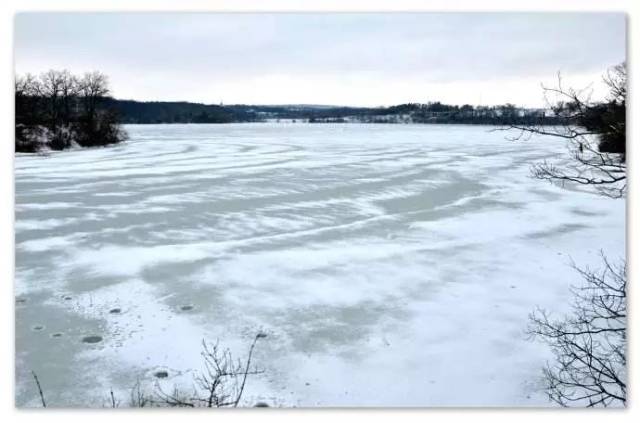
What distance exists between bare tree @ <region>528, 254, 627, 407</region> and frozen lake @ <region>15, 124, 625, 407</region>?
14 centimetres

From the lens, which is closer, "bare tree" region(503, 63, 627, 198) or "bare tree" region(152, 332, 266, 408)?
"bare tree" region(152, 332, 266, 408)

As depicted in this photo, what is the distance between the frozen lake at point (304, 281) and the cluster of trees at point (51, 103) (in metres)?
0.59

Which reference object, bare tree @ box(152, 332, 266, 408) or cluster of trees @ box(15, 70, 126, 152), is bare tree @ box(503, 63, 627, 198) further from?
cluster of trees @ box(15, 70, 126, 152)

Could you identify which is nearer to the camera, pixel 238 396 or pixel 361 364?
pixel 238 396

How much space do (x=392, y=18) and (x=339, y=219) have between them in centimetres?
412

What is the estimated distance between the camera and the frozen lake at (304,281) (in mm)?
3916

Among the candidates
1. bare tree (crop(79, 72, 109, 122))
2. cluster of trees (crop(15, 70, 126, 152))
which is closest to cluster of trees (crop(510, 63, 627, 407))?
cluster of trees (crop(15, 70, 126, 152))

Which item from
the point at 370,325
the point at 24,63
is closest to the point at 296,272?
the point at 370,325

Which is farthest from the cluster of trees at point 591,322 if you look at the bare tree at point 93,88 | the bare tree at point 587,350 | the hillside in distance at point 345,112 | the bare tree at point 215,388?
the bare tree at point 93,88

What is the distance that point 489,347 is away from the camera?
4.31 meters

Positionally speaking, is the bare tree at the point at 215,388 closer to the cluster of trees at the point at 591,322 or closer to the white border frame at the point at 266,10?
the white border frame at the point at 266,10

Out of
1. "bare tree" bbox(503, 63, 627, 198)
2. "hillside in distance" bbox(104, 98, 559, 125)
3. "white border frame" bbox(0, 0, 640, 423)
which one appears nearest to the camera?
"white border frame" bbox(0, 0, 640, 423)

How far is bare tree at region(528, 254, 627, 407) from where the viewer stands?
382 centimetres

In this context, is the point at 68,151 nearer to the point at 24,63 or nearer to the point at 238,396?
the point at 24,63
